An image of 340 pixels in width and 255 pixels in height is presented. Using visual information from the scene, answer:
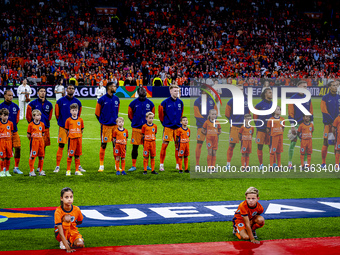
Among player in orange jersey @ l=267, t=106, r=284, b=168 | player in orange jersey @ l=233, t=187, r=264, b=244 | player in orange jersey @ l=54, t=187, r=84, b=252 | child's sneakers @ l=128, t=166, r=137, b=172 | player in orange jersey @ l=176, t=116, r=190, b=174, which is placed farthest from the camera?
child's sneakers @ l=128, t=166, r=137, b=172

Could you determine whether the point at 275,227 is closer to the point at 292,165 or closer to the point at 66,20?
the point at 292,165

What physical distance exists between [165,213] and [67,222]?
2.10 m

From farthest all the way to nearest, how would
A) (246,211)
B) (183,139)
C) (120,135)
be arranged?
(183,139) < (120,135) < (246,211)

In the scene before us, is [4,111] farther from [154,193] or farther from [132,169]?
[154,193]

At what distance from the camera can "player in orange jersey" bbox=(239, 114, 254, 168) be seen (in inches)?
417

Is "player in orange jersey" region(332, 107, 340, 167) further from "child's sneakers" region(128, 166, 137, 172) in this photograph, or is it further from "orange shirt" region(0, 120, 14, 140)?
"orange shirt" region(0, 120, 14, 140)

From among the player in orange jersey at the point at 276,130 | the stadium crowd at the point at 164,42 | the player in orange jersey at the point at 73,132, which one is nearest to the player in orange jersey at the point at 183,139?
the player in orange jersey at the point at 276,130

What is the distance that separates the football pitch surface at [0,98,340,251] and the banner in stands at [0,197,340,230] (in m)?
0.23

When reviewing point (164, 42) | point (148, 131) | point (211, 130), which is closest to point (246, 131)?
point (211, 130)

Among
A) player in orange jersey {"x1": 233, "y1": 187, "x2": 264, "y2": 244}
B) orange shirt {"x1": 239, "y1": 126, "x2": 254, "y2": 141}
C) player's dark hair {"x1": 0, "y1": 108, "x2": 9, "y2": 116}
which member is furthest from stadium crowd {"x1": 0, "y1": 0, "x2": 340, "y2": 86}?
player in orange jersey {"x1": 233, "y1": 187, "x2": 264, "y2": 244}

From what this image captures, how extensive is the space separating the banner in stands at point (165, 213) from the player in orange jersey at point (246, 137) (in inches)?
97.7

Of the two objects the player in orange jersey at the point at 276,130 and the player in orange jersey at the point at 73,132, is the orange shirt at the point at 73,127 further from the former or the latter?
the player in orange jersey at the point at 276,130

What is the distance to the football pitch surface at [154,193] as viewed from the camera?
6.38 metres

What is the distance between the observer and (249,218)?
20.6ft
